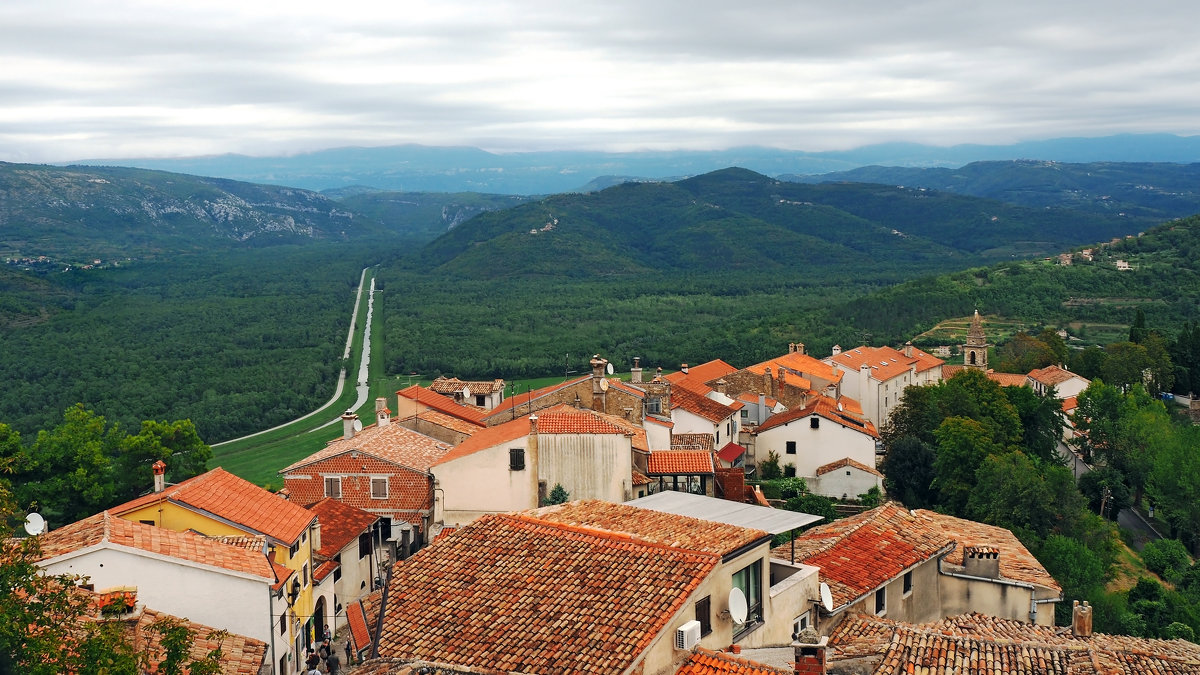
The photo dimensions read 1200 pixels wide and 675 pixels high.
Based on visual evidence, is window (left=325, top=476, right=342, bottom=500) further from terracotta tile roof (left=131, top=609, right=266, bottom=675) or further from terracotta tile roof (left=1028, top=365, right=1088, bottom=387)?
terracotta tile roof (left=1028, top=365, right=1088, bottom=387)

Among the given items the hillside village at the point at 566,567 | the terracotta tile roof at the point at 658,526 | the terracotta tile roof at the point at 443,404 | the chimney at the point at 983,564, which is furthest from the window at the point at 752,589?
the terracotta tile roof at the point at 443,404

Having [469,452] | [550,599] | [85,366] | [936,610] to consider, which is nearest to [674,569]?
[550,599]

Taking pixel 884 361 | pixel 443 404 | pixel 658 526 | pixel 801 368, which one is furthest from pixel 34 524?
pixel 884 361

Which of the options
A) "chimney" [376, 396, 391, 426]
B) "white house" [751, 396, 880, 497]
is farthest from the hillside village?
"white house" [751, 396, 880, 497]

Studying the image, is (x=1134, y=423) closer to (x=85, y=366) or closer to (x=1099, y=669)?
(x=1099, y=669)

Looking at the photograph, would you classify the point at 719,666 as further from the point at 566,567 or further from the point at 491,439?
the point at 491,439
